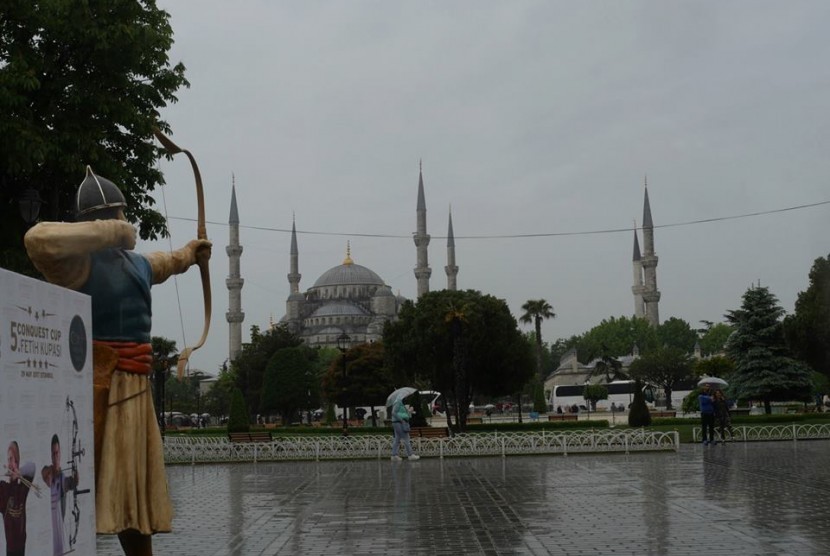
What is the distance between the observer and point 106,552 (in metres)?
8.26

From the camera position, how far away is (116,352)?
517 cm

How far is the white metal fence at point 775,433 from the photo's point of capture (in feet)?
81.1

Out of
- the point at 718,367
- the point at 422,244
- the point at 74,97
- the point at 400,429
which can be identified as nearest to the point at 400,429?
the point at 400,429

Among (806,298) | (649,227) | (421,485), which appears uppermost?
(649,227)

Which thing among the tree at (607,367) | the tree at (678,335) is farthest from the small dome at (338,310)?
the tree at (607,367)

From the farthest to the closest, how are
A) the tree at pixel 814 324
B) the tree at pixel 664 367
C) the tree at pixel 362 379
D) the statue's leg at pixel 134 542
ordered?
the tree at pixel 664 367, the tree at pixel 362 379, the tree at pixel 814 324, the statue's leg at pixel 134 542

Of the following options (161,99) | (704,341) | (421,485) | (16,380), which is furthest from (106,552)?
(704,341)

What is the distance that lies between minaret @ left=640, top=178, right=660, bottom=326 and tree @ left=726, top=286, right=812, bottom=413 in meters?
56.5

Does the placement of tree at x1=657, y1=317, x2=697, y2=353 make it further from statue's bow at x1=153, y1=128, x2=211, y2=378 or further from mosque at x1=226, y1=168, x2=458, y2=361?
statue's bow at x1=153, y1=128, x2=211, y2=378

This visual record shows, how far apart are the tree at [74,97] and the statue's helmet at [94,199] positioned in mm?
8052

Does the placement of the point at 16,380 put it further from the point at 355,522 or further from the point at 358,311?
the point at 358,311

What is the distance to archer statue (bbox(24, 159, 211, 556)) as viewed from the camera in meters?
4.91

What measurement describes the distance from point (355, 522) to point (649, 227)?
90766 mm

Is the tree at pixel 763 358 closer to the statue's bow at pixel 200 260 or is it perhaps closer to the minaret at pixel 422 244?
the statue's bow at pixel 200 260
